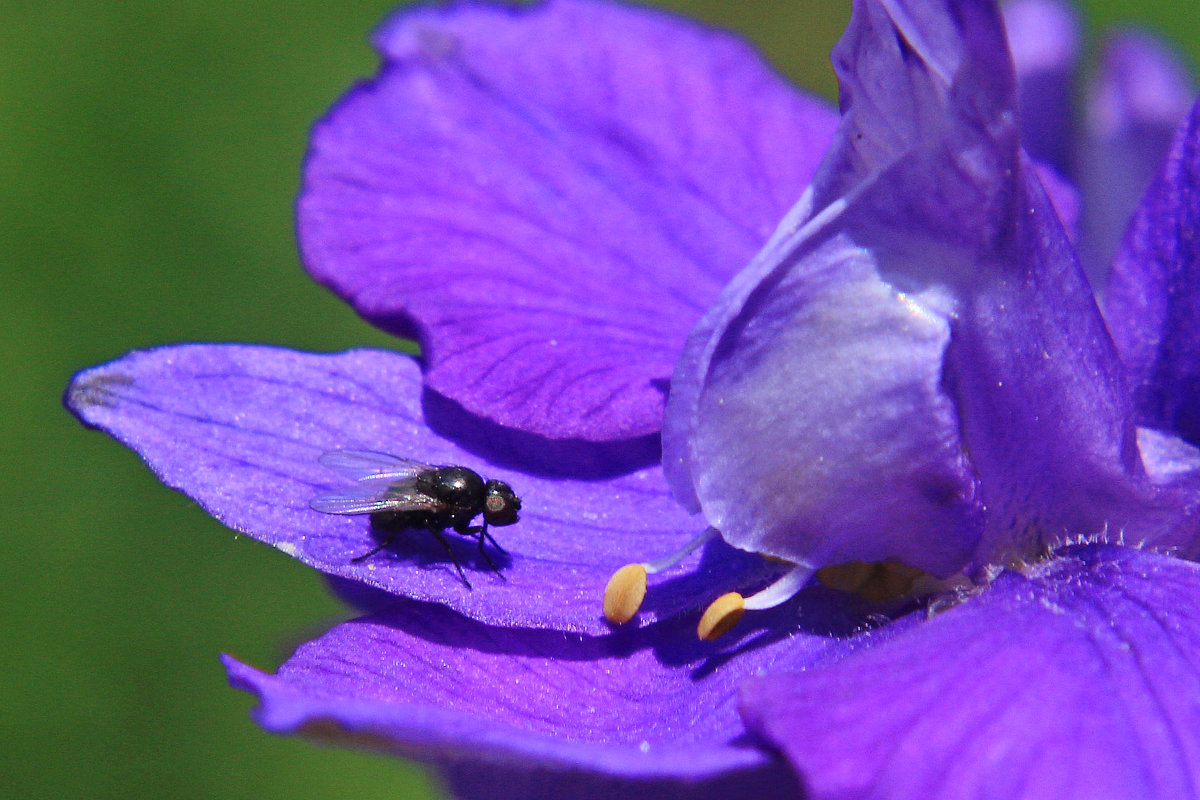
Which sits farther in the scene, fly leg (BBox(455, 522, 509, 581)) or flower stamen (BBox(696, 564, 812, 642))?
fly leg (BBox(455, 522, 509, 581))

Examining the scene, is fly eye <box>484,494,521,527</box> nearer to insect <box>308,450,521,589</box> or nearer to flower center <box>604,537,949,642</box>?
insect <box>308,450,521,589</box>

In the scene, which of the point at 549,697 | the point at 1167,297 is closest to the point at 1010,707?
the point at 549,697

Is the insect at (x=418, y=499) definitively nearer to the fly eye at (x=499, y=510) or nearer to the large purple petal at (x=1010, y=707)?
the fly eye at (x=499, y=510)

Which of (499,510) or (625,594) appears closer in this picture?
(625,594)

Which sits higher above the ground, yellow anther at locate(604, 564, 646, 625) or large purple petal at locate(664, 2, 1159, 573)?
large purple petal at locate(664, 2, 1159, 573)

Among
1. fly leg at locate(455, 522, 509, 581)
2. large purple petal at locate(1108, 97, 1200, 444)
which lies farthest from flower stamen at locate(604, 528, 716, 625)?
large purple petal at locate(1108, 97, 1200, 444)

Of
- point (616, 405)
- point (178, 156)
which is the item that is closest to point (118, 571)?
point (178, 156)

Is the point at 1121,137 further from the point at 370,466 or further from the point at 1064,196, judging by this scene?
the point at 370,466
